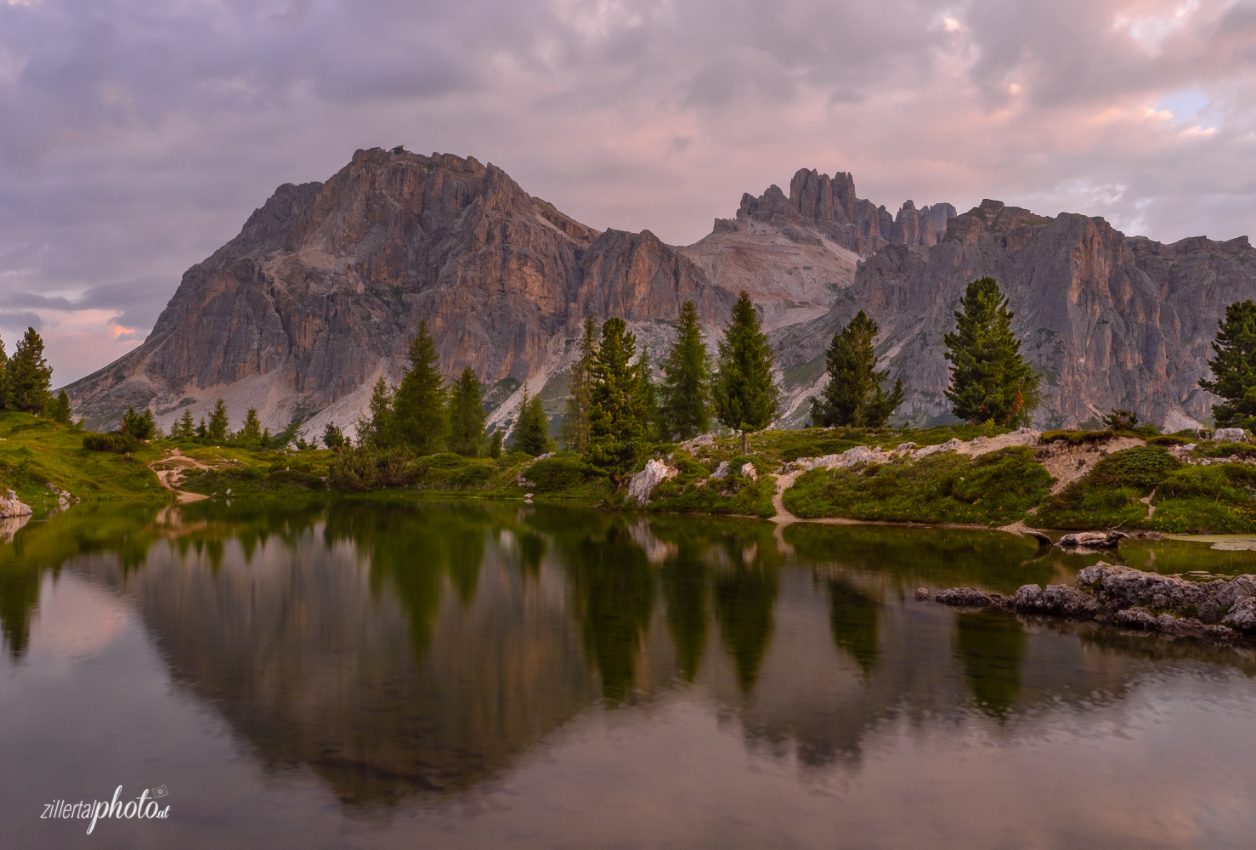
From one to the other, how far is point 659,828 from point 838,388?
9038 centimetres

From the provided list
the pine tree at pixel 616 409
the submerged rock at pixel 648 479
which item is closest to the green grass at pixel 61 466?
the pine tree at pixel 616 409

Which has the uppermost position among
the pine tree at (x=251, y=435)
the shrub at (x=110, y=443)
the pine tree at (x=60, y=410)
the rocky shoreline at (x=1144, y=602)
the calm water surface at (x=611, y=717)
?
the pine tree at (x=60, y=410)

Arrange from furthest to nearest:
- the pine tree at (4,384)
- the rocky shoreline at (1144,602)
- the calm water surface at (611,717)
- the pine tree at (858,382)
Result: the pine tree at (4,384) → the pine tree at (858,382) → the rocky shoreline at (1144,602) → the calm water surface at (611,717)

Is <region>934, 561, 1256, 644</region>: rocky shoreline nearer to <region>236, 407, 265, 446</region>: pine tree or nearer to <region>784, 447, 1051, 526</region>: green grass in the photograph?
<region>784, 447, 1051, 526</region>: green grass

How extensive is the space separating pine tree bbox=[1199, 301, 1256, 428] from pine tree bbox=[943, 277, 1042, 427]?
1618 centimetres

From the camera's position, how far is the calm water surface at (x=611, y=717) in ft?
29.6

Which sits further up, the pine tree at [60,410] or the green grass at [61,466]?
the pine tree at [60,410]

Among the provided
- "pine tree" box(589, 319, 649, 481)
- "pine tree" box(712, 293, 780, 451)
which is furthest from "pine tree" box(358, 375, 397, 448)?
"pine tree" box(712, 293, 780, 451)

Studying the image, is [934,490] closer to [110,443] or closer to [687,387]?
[687,387]

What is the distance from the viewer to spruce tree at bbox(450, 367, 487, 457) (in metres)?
127

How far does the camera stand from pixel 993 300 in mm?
83250

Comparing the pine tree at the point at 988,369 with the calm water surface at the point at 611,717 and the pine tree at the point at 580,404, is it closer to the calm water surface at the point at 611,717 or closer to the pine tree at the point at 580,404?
the pine tree at the point at 580,404

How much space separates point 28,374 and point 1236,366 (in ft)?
473

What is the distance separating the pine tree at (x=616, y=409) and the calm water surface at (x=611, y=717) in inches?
1685
